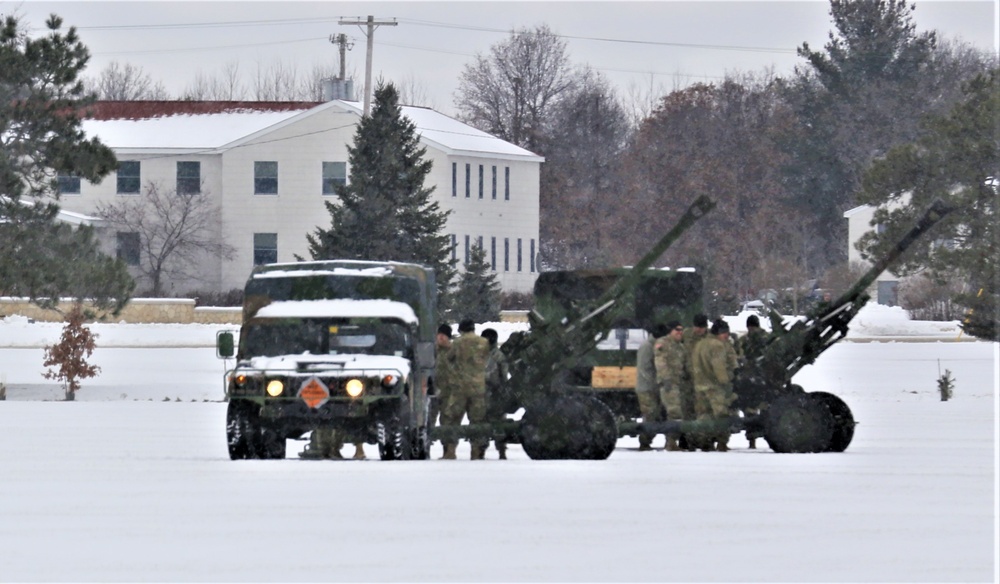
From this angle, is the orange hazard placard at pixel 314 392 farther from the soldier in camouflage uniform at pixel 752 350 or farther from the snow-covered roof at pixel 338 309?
the soldier in camouflage uniform at pixel 752 350

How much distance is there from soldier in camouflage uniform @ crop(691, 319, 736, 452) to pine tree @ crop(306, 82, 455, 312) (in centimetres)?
3513

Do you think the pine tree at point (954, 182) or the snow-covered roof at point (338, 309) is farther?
the pine tree at point (954, 182)

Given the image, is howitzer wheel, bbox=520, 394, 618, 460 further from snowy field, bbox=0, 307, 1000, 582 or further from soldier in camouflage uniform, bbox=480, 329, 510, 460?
soldier in camouflage uniform, bbox=480, 329, 510, 460

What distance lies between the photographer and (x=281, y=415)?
19719 millimetres

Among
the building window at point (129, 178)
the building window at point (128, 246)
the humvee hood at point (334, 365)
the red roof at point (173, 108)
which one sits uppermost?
the red roof at point (173, 108)

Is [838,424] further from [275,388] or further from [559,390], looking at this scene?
[275,388]

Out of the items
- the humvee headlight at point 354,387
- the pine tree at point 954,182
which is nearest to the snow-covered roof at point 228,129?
the pine tree at point 954,182

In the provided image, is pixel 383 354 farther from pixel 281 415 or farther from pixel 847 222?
pixel 847 222

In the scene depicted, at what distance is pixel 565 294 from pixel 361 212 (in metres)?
34.8

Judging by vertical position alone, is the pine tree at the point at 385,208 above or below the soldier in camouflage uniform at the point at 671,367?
above

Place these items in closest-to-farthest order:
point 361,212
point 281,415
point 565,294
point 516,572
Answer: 1. point 516,572
2. point 281,415
3. point 565,294
4. point 361,212

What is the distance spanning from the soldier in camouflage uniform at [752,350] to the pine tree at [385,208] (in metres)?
33.7

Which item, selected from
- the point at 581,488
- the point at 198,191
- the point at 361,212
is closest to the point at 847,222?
the point at 198,191

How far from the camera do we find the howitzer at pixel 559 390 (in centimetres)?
2005
